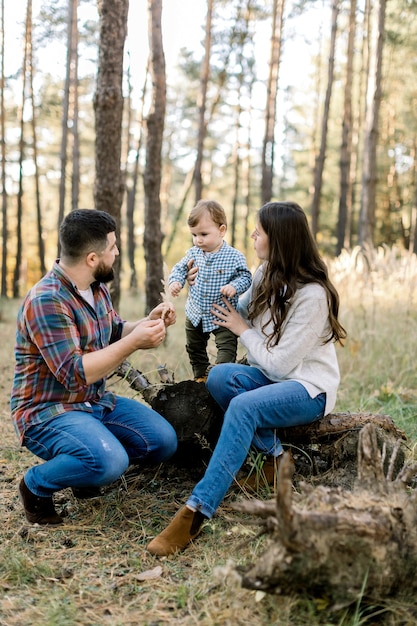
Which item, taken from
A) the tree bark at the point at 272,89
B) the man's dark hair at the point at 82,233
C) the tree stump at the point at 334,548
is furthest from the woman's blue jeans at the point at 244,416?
the tree bark at the point at 272,89

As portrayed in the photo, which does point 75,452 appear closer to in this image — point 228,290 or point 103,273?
point 103,273

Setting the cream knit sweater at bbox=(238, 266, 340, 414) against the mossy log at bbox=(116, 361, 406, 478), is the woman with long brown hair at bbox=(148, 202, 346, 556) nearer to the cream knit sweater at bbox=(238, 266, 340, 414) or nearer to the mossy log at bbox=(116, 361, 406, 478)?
the cream knit sweater at bbox=(238, 266, 340, 414)

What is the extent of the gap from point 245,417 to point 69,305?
1061mm

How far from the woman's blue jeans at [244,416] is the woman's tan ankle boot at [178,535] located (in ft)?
0.20

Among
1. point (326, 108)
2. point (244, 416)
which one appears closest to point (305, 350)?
point (244, 416)

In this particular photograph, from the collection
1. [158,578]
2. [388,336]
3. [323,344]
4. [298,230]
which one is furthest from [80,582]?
[388,336]

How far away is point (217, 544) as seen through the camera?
114 inches

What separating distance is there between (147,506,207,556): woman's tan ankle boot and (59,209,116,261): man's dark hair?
1.39 metres

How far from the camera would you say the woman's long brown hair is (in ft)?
10.3

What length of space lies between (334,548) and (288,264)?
1.50 m

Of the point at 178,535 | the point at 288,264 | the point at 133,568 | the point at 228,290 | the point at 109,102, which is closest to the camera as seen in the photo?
the point at 133,568

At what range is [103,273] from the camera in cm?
325

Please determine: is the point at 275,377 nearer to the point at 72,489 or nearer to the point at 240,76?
the point at 72,489

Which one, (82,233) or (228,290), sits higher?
(82,233)
